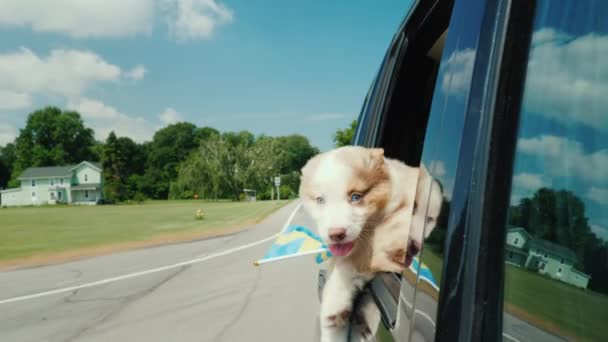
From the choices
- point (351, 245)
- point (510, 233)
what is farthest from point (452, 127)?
point (351, 245)

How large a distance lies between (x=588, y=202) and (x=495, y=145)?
0.75ft

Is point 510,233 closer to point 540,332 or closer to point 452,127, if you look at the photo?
point 540,332

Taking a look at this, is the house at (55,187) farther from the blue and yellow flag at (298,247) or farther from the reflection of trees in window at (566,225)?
the reflection of trees in window at (566,225)

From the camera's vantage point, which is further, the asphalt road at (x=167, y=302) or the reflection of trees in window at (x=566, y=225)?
the asphalt road at (x=167, y=302)

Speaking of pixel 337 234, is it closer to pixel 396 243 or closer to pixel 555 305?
pixel 396 243

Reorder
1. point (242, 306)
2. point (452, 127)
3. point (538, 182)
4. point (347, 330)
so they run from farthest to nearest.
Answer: point (242, 306) → point (347, 330) → point (452, 127) → point (538, 182)

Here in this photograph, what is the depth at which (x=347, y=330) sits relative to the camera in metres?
1.64

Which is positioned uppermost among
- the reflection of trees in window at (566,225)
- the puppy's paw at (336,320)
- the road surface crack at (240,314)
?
the reflection of trees in window at (566,225)

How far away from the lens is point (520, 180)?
0.83 meters

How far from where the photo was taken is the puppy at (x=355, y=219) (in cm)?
156

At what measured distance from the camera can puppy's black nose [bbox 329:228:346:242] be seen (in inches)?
63.0

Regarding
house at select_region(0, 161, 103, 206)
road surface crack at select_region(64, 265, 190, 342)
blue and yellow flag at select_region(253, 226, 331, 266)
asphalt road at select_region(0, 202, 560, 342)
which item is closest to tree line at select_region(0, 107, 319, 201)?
house at select_region(0, 161, 103, 206)

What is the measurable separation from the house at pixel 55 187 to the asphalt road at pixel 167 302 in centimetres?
10945

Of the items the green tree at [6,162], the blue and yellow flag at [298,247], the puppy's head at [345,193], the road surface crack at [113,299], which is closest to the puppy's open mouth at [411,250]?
the puppy's head at [345,193]
